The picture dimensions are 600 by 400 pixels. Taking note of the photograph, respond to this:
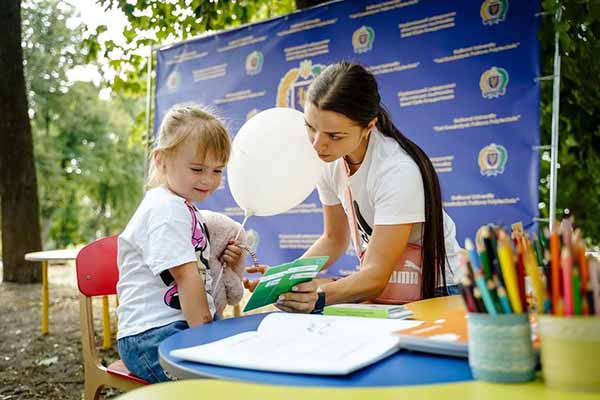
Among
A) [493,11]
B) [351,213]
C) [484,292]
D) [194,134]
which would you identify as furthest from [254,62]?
[484,292]

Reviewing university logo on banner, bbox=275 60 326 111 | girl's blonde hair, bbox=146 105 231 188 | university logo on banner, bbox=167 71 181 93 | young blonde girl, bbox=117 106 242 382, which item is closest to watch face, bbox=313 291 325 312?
young blonde girl, bbox=117 106 242 382

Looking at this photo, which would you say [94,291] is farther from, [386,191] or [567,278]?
[567,278]

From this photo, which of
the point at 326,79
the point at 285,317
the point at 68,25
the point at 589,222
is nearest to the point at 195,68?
the point at 326,79

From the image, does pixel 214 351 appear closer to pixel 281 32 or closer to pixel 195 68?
pixel 281 32

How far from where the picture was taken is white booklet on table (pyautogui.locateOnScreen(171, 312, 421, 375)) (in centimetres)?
93

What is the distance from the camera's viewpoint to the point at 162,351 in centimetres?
110

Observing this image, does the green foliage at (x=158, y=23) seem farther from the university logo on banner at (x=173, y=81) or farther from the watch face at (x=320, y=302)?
the watch face at (x=320, y=302)

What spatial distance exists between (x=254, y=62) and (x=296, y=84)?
1.49 feet

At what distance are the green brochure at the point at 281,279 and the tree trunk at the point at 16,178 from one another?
625 centimetres

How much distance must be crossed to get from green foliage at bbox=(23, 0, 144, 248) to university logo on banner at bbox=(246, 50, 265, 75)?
1171 centimetres

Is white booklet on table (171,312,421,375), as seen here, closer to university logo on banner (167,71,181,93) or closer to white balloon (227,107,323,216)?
white balloon (227,107,323,216)

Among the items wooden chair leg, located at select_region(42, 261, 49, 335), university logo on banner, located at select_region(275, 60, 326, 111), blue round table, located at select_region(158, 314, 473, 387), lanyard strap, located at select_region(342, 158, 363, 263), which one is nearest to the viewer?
blue round table, located at select_region(158, 314, 473, 387)

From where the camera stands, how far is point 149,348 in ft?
5.15

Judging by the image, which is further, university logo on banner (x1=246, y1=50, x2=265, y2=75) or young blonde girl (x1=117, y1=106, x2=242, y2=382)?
university logo on banner (x1=246, y1=50, x2=265, y2=75)
